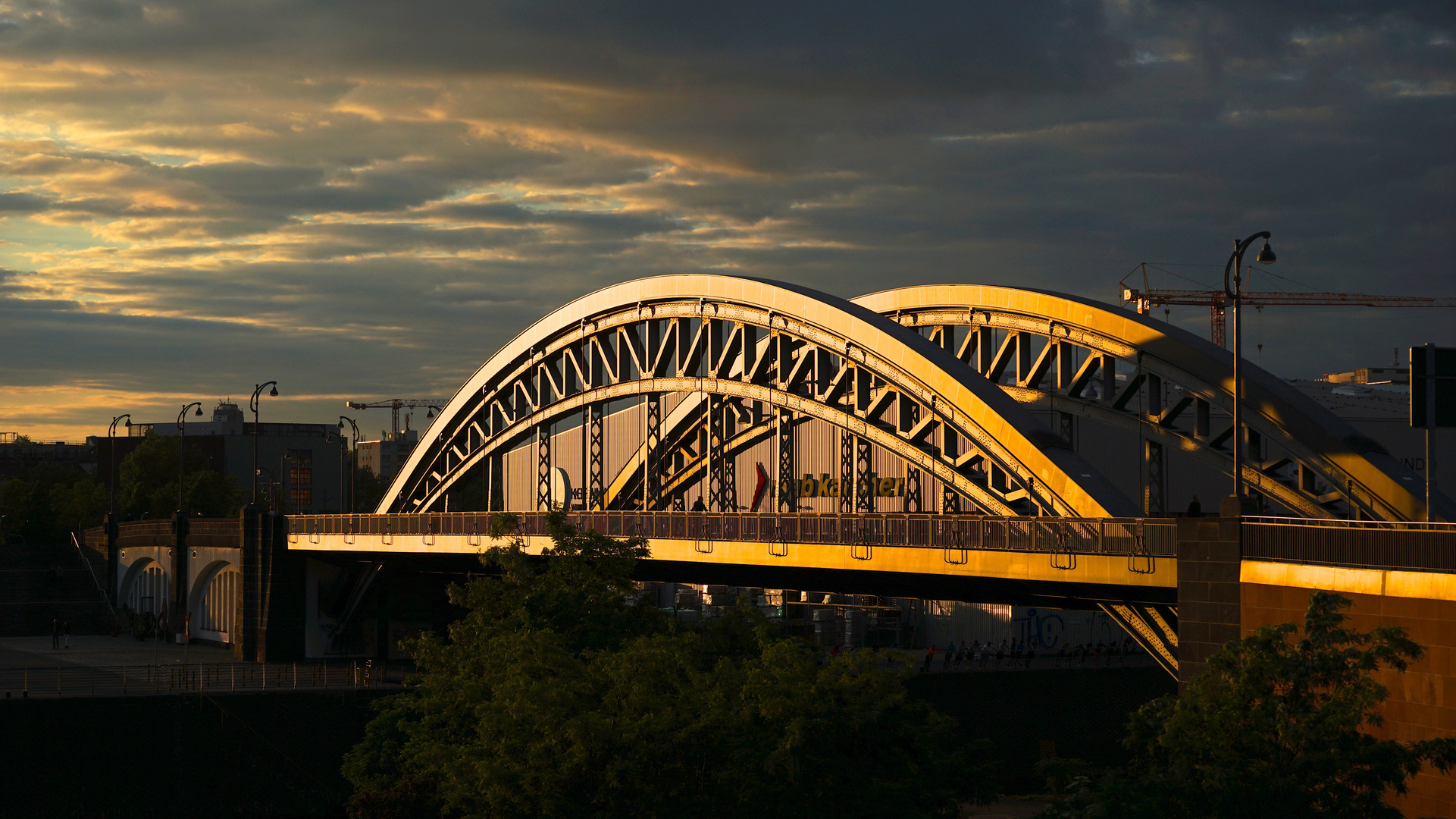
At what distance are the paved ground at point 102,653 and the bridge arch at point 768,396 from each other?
14.2 metres

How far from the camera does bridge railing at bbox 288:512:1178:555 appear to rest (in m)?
30.8

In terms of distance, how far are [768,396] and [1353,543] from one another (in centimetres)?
2729

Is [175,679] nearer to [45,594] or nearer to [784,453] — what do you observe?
[784,453]

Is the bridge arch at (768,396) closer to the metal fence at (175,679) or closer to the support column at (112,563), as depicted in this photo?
the metal fence at (175,679)

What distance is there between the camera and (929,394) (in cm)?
4281

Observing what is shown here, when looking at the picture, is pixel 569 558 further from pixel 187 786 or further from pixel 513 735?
pixel 187 786

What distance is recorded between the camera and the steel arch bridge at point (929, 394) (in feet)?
126

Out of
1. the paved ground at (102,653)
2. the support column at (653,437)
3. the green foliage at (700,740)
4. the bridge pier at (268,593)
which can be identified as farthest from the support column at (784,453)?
the bridge pier at (268,593)

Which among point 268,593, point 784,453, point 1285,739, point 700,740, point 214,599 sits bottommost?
point 214,599

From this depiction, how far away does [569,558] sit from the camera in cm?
4025

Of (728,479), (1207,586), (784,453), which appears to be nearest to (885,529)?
(1207,586)

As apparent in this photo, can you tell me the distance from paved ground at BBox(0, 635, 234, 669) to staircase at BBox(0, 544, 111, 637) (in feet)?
16.7

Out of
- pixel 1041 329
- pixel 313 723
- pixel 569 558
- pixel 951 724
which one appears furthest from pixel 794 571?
pixel 313 723

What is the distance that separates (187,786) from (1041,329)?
110 feet
